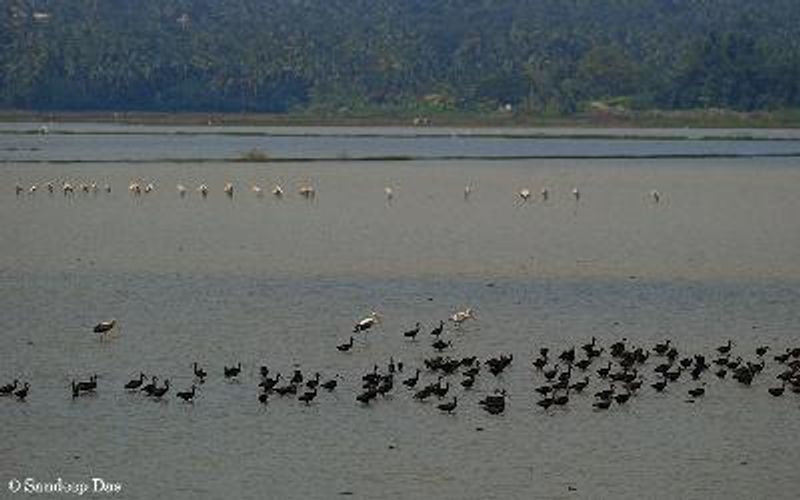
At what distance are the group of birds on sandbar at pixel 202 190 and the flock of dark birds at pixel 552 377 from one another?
41967 millimetres

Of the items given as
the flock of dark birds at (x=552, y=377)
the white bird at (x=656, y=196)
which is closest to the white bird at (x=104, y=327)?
the flock of dark birds at (x=552, y=377)

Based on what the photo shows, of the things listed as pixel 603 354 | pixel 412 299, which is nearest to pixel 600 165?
pixel 412 299

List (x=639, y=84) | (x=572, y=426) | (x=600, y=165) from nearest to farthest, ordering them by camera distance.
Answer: (x=572, y=426), (x=600, y=165), (x=639, y=84)

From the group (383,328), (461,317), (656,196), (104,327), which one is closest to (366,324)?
(383,328)

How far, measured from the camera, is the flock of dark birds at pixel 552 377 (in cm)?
2953

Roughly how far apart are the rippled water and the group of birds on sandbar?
741mm

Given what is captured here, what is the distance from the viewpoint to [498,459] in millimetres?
26219

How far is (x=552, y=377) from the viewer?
30.9m

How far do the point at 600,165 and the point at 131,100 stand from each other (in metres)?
95.7

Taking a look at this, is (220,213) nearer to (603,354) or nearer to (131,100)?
(603,354)

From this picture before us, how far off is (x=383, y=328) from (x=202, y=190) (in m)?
42.2

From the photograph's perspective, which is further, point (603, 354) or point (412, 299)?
point (412, 299)

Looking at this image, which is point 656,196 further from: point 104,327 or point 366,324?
point 104,327

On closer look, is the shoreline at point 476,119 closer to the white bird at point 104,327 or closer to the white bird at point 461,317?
the white bird at point 461,317
